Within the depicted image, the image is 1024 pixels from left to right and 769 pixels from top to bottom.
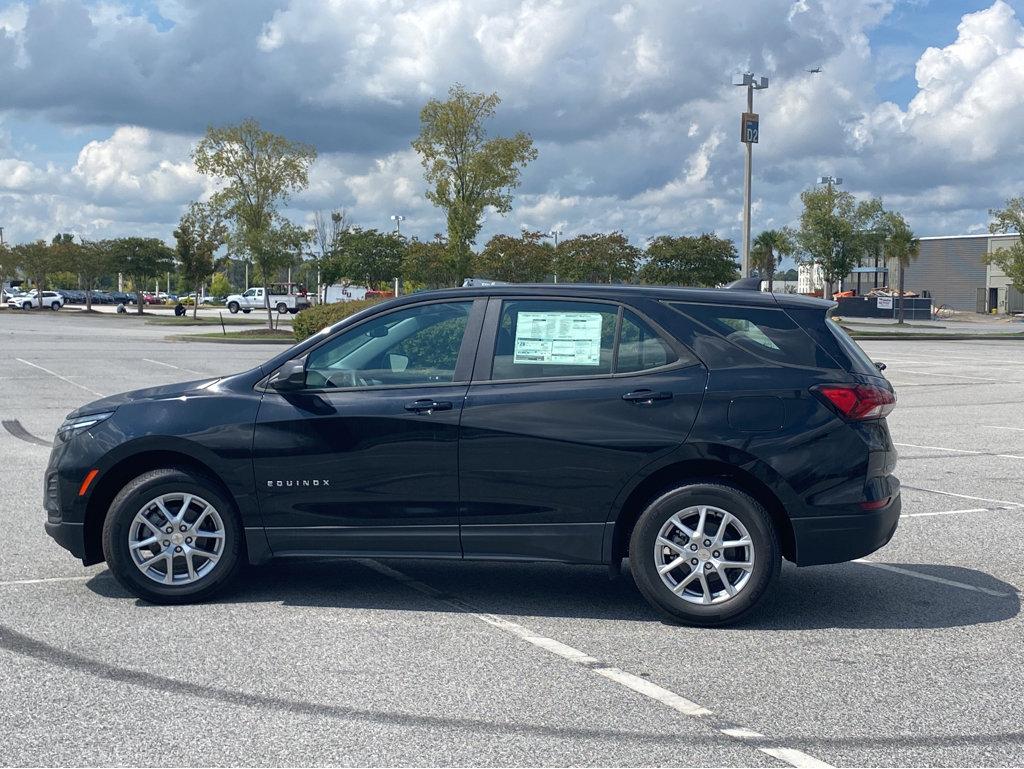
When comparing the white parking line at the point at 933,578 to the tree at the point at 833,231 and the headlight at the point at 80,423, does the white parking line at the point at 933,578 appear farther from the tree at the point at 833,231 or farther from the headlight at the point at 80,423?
the tree at the point at 833,231

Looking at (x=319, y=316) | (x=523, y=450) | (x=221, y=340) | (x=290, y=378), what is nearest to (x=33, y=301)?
(x=221, y=340)

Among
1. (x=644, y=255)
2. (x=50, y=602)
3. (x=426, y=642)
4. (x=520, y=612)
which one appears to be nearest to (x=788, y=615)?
(x=520, y=612)

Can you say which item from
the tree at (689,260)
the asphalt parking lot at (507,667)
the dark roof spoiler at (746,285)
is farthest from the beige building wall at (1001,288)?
the dark roof spoiler at (746,285)

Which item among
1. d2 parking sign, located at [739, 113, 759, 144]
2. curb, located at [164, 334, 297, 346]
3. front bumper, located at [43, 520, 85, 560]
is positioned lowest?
curb, located at [164, 334, 297, 346]

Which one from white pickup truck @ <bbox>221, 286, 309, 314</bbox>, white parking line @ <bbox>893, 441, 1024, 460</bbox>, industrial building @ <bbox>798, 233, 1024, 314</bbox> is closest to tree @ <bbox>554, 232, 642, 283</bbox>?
white pickup truck @ <bbox>221, 286, 309, 314</bbox>

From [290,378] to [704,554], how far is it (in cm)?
227

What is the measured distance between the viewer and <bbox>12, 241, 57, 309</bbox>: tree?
83.4m

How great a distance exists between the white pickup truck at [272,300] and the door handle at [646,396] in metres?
72.6

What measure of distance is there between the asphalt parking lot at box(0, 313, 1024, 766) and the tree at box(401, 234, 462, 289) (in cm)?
4230

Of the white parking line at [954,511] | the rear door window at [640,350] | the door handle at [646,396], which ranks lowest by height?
the white parking line at [954,511]

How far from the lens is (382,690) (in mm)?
4801

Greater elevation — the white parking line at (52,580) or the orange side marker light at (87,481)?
the orange side marker light at (87,481)

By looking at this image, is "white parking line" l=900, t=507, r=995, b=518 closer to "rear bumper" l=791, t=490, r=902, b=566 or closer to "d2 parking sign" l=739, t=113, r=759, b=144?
"rear bumper" l=791, t=490, r=902, b=566

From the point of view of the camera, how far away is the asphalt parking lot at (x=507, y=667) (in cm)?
423
